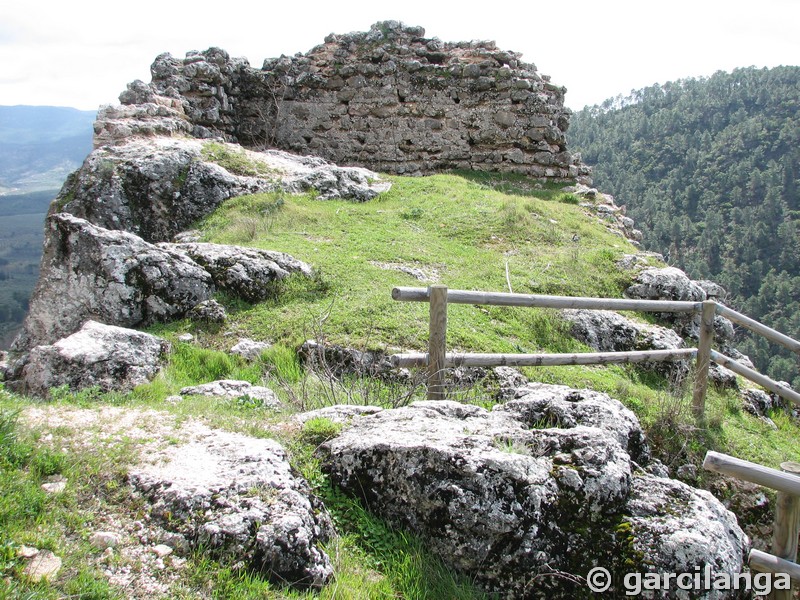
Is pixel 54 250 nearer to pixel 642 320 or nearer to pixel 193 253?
pixel 193 253

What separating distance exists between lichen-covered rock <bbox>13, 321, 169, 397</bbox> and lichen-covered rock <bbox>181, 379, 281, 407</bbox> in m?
0.69

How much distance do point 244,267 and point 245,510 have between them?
17.6ft

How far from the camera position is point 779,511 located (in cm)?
362

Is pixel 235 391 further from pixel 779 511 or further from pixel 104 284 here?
pixel 779 511

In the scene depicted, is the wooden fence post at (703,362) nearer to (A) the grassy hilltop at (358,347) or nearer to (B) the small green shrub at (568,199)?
(A) the grassy hilltop at (358,347)

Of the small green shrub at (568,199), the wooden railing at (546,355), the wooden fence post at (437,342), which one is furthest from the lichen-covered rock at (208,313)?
the small green shrub at (568,199)

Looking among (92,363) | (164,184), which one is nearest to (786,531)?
(92,363)

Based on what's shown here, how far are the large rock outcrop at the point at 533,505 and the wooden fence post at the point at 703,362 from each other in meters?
2.87

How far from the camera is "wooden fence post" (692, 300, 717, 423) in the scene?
6051mm

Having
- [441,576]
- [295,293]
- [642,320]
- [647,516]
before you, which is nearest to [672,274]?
[642,320]

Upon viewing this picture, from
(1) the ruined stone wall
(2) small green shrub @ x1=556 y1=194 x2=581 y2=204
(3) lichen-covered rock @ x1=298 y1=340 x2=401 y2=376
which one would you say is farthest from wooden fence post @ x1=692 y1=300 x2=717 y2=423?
(1) the ruined stone wall

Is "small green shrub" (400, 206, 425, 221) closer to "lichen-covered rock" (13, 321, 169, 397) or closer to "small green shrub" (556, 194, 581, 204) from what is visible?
"small green shrub" (556, 194, 581, 204)

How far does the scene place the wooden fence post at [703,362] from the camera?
6051 mm

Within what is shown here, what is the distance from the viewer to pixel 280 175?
41.5 feet
